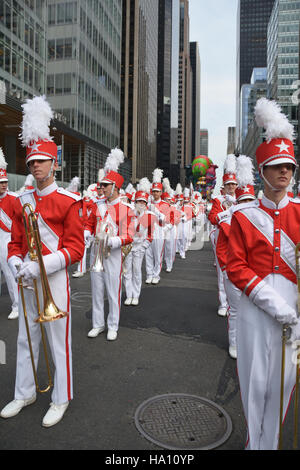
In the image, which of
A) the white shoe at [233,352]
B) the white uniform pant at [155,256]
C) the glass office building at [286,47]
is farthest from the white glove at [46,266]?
the glass office building at [286,47]

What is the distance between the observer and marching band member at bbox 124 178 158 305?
7.69 meters

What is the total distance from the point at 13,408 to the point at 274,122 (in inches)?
130

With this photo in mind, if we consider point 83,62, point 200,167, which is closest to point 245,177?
point 200,167

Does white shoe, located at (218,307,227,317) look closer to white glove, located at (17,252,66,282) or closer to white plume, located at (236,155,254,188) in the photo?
white plume, located at (236,155,254,188)

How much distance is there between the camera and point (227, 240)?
5039 millimetres

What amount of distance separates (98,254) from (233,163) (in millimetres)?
3087

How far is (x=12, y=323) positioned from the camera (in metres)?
6.11

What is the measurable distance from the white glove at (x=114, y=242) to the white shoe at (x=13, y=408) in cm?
229

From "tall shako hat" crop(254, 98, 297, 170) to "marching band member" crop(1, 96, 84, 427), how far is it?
1720 mm

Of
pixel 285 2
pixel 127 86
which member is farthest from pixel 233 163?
pixel 285 2

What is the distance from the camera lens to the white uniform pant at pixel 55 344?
3518 millimetres

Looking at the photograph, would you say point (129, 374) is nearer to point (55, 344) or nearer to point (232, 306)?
point (55, 344)

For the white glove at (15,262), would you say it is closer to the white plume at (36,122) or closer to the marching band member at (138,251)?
the white plume at (36,122)

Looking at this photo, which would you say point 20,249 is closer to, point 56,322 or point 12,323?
point 56,322
